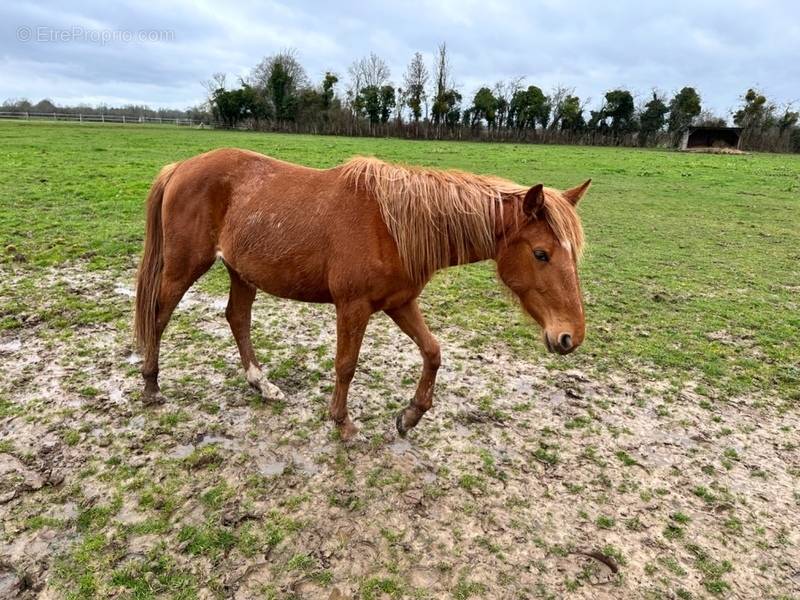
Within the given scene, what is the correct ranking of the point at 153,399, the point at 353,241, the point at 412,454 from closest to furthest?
the point at 353,241 < the point at 412,454 < the point at 153,399

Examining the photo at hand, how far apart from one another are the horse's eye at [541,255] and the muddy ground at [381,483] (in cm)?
128

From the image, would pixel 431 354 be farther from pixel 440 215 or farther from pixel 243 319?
pixel 243 319

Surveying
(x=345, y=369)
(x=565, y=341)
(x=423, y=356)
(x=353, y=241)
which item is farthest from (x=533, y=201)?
(x=345, y=369)

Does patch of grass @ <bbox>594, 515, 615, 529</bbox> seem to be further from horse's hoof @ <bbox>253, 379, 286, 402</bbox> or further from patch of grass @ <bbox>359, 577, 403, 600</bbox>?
horse's hoof @ <bbox>253, 379, 286, 402</bbox>

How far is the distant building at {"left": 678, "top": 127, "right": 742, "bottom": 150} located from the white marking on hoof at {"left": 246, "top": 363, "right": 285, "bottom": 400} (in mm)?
46433

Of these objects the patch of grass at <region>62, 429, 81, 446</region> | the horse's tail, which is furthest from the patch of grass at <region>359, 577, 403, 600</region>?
the horse's tail

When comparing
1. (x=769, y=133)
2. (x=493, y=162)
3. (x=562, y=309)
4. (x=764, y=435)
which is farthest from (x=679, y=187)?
(x=769, y=133)

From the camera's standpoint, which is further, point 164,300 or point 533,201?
point 164,300

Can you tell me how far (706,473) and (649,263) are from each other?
16.0 ft

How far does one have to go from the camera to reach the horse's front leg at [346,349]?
9.80ft

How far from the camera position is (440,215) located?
2.88m

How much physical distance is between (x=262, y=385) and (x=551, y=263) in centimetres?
225

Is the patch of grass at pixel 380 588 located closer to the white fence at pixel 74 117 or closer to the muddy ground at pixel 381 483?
the muddy ground at pixel 381 483

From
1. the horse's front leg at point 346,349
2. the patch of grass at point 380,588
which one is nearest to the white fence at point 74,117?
the horse's front leg at point 346,349
